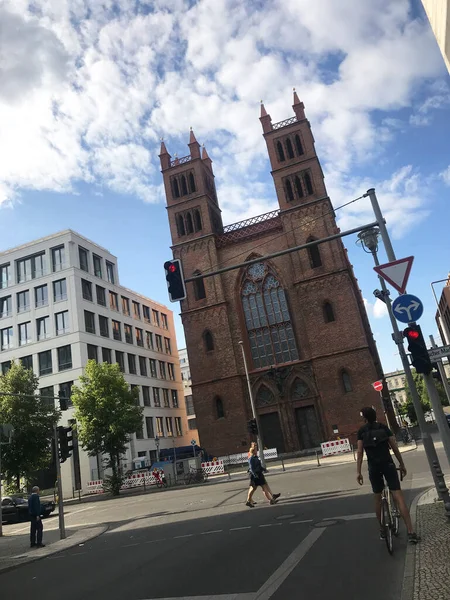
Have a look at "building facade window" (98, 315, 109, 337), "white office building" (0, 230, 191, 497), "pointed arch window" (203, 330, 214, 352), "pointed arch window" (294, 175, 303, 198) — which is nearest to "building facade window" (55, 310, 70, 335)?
"white office building" (0, 230, 191, 497)

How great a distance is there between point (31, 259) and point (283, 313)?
2632 cm

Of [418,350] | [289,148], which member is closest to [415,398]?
[418,350]

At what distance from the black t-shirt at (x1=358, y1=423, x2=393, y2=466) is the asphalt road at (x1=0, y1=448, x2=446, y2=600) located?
117cm

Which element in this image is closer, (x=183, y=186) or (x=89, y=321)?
(x=89, y=321)

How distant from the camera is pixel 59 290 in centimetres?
4653

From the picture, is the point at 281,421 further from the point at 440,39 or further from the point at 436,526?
the point at 440,39

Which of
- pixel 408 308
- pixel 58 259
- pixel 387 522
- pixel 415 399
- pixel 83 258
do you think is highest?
pixel 83 258

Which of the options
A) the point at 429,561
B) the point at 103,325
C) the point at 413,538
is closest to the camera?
the point at 429,561

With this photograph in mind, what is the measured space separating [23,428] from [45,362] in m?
15.0

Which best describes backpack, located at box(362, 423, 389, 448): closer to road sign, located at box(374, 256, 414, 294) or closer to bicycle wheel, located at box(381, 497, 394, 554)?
bicycle wheel, located at box(381, 497, 394, 554)

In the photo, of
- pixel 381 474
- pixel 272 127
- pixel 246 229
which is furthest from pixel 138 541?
pixel 272 127

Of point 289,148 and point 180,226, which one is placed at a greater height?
point 289,148

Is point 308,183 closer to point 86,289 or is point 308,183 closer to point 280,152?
point 280,152

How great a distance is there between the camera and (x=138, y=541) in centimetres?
1083
